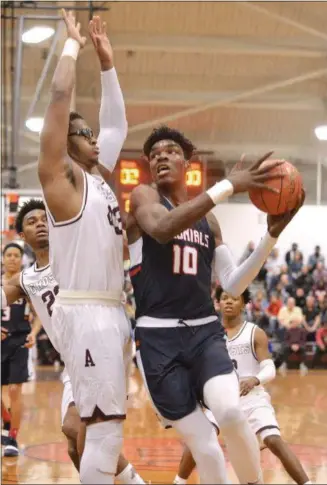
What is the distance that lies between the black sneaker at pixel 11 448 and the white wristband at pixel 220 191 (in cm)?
468

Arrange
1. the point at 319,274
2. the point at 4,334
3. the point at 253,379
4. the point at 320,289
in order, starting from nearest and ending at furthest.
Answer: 1. the point at 253,379
2. the point at 4,334
3. the point at 320,289
4. the point at 319,274

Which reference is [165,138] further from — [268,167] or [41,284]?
[41,284]

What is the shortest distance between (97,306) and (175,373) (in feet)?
1.68

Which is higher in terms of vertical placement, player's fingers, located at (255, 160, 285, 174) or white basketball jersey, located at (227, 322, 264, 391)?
player's fingers, located at (255, 160, 285, 174)

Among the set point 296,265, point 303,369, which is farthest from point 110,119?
point 296,265

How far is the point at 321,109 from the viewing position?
2353 cm

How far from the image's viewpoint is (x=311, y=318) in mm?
19250

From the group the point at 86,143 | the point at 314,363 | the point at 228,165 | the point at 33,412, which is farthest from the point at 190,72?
the point at 86,143

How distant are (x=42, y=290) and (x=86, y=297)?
1462 millimetres

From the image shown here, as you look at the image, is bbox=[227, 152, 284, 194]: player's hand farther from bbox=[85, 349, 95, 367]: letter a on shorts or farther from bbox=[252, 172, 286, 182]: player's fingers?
bbox=[85, 349, 95, 367]: letter a on shorts

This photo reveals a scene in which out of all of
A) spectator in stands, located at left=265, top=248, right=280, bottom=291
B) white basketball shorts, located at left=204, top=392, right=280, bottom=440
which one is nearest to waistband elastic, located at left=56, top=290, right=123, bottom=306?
white basketball shorts, located at left=204, top=392, right=280, bottom=440

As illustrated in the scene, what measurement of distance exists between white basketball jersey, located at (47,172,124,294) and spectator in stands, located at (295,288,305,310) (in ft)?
50.1

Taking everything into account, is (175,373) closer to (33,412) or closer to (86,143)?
(86,143)

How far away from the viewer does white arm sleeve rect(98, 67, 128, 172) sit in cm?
549
